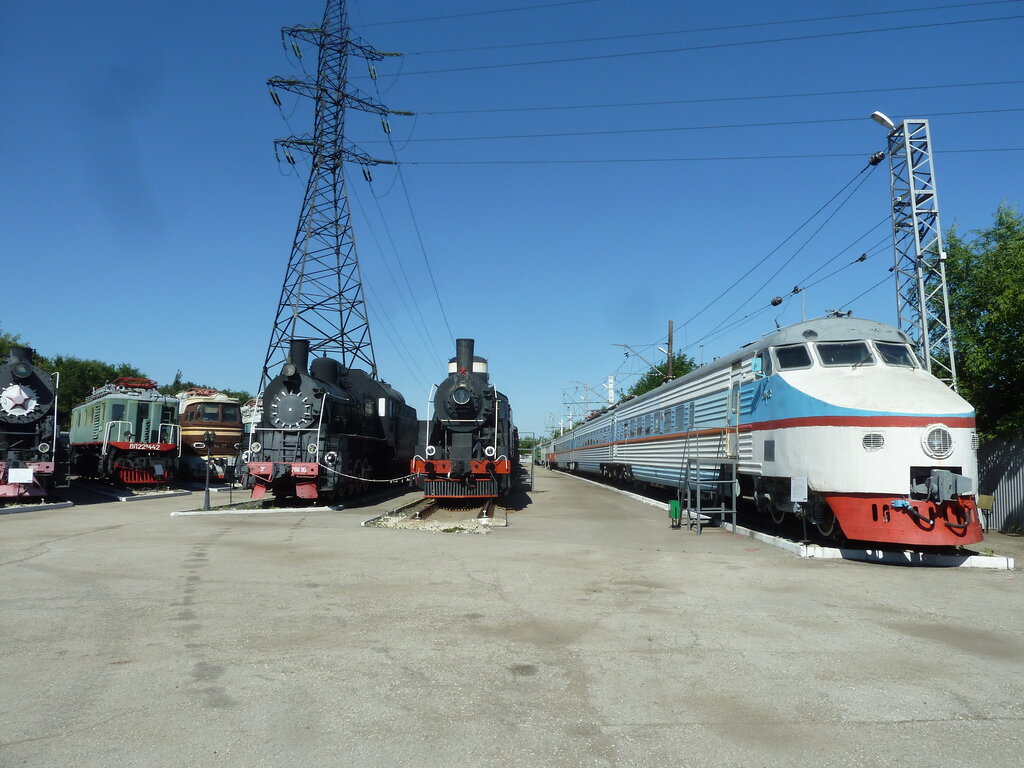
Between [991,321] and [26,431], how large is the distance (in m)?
23.8

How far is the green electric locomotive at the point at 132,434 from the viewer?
24094 millimetres

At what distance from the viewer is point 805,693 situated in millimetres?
4781

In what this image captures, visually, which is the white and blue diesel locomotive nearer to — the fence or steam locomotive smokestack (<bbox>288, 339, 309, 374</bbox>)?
the fence

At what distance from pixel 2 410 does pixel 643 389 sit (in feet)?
138

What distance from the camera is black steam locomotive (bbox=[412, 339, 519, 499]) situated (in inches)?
693

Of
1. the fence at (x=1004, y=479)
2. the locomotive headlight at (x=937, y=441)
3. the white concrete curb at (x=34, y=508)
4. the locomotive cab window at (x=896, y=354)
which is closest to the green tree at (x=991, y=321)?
the fence at (x=1004, y=479)

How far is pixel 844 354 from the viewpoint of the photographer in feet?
36.9

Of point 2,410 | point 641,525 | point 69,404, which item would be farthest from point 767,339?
point 69,404

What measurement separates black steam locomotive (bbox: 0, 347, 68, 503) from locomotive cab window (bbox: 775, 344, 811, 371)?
720 inches

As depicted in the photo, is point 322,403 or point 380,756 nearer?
point 380,756

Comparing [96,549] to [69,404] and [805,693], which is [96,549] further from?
[69,404]

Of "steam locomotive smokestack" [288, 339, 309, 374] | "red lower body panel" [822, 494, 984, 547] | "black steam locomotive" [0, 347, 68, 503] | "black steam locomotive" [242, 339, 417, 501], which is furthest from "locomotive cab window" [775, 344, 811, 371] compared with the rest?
"black steam locomotive" [0, 347, 68, 503]

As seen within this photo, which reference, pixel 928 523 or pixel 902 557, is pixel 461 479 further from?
pixel 928 523

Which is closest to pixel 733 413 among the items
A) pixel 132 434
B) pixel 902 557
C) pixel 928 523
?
pixel 902 557
